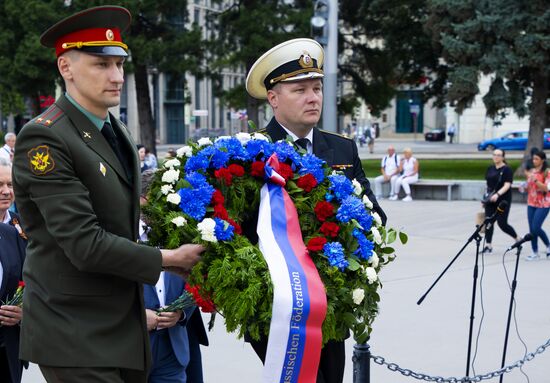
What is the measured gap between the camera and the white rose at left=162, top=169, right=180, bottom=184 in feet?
12.3

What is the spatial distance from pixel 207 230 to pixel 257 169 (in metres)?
0.42

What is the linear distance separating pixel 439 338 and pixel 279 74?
15.8 feet

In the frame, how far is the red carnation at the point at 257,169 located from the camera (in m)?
3.78

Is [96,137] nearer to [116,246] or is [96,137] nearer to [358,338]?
[116,246]

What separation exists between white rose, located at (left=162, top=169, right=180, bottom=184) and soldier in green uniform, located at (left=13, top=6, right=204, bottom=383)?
358 mm

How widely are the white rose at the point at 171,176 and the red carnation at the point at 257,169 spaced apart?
0.31 metres

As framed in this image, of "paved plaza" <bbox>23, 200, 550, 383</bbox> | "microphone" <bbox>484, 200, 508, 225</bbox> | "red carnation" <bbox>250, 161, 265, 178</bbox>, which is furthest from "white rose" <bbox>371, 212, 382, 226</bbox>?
"microphone" <bbox>484, 200, 508, 225</bbox>

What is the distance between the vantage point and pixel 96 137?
327 centimetres

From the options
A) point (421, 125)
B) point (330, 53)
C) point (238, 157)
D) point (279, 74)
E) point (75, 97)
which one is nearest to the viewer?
point (75, 97)

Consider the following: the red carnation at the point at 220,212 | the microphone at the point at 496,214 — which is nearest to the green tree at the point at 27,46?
the microphone at the point at 496,214

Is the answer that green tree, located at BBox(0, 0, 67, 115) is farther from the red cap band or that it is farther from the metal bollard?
the red cap band

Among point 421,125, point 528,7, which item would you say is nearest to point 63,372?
point 528,7

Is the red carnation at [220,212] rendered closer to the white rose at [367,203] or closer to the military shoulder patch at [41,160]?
the white rose at [367,203]

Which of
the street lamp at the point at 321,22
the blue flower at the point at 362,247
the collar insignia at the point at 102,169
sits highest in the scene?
the street lamp at the point at 321,22
